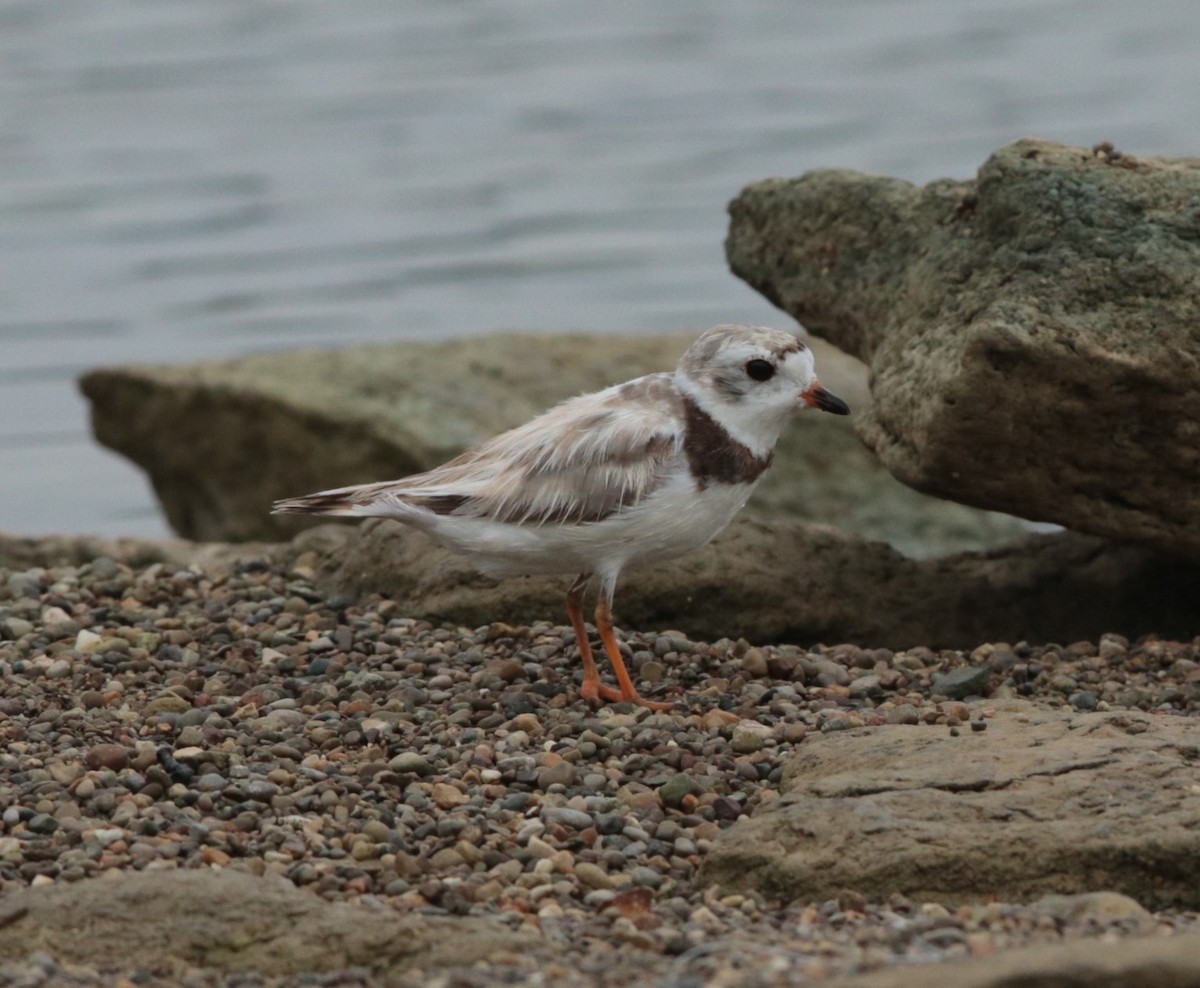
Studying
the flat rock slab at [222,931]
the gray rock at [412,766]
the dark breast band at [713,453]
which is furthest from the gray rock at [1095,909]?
the dark breast band at [713,453]

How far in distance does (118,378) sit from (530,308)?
5.88m

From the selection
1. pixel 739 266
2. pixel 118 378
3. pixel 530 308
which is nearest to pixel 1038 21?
pixel 530 308

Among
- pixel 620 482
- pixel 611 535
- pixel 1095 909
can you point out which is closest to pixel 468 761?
pixel 611 535

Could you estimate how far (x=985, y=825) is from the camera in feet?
19.3

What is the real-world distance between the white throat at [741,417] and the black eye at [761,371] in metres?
0.11

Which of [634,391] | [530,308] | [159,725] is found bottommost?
[530,308]

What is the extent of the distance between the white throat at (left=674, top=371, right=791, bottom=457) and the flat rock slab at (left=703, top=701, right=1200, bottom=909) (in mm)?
1550

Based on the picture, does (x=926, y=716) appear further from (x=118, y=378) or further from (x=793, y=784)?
(x=118, y=378)

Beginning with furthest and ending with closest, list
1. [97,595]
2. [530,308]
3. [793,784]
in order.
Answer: [530,308] < [97,595] < [793,784]

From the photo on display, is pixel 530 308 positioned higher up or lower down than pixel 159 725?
lower down

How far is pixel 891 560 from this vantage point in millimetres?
9164

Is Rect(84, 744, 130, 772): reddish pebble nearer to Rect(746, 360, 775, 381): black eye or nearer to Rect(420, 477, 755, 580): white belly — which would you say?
Rect(420, 477, 755, 580): white belly

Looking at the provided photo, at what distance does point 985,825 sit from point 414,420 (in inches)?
285

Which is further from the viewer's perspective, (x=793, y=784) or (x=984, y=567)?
(x=984, y=567)
